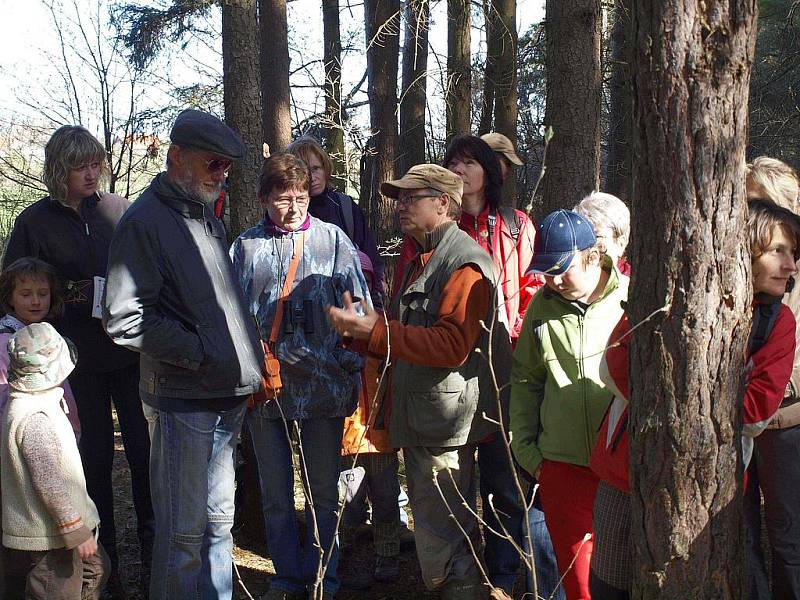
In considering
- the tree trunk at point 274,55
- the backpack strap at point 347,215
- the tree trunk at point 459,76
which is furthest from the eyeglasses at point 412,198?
the tree trunk at point 459,76

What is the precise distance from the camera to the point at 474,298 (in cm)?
327

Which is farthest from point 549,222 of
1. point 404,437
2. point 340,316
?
point 404,437

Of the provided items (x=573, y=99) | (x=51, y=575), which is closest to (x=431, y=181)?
(x=573, y=99)

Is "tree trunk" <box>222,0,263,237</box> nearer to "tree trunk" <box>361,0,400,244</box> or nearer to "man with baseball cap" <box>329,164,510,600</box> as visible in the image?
"man with baseball cap" <box>329,164,510,600</box>

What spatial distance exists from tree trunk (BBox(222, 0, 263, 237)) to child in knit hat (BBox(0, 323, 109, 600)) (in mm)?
2212

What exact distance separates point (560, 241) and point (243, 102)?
10.9 feet

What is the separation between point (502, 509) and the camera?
3.81 meters

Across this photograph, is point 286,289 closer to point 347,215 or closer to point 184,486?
point 347,215

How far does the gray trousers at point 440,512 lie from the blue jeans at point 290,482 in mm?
471

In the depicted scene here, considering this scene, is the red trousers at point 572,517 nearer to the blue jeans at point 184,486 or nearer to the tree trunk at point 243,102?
the blue jeans at point 184,486

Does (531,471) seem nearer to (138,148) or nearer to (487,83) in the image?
(487,83)

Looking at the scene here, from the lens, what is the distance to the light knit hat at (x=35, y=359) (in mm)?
3287

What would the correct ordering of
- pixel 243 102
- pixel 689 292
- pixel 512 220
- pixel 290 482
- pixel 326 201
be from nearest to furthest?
pixel 689 292, pixel 290 482, pixel 512 220, pixel 326 201, pixel 243 102

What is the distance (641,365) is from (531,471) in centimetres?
105
